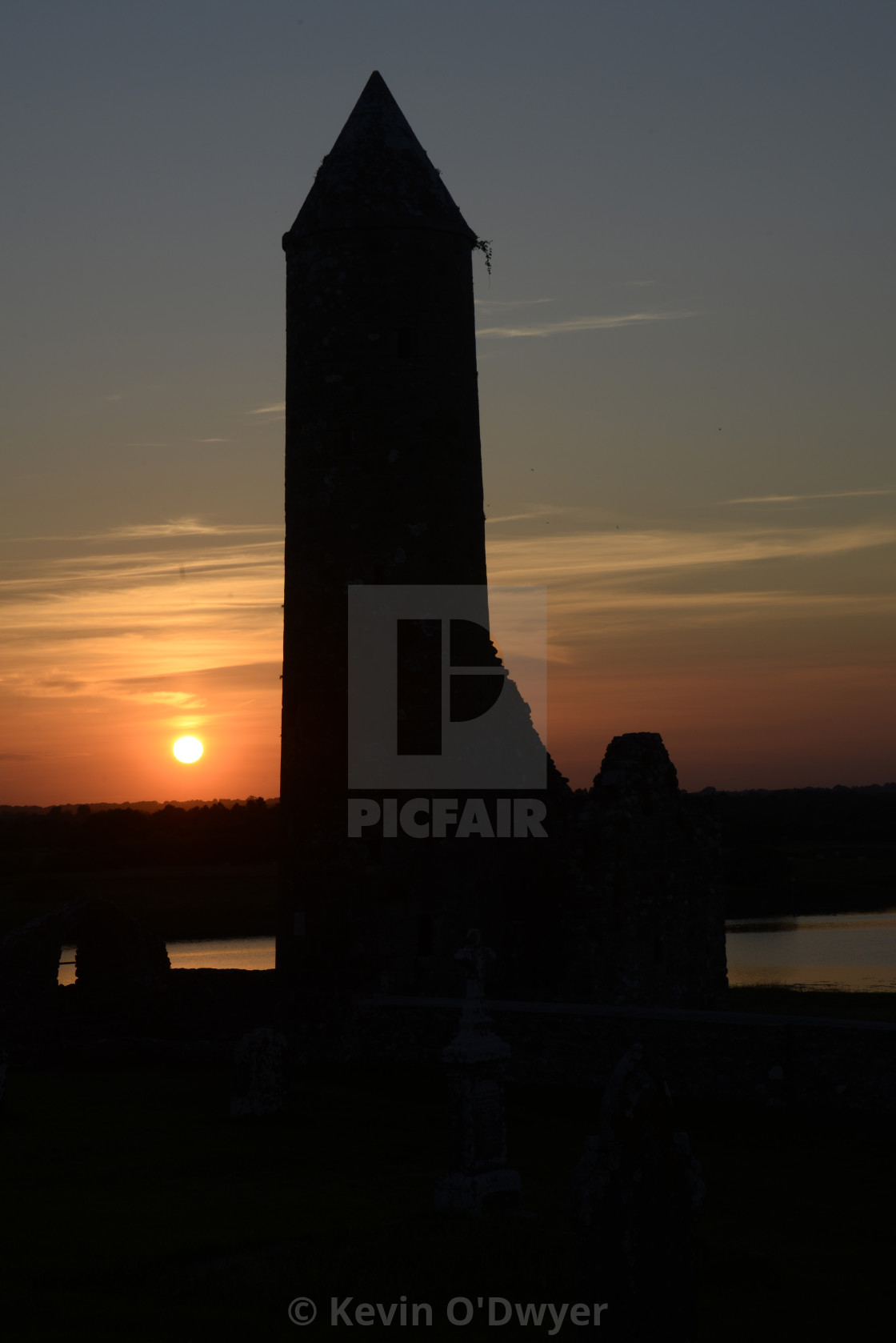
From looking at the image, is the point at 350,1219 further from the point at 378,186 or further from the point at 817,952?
the point at 817,952

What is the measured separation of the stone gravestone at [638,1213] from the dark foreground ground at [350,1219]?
1812 millimetres

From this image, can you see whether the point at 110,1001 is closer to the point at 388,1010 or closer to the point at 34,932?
the point at 34,932

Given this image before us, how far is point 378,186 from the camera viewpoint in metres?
23.9

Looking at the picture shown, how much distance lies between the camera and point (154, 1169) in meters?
15.0

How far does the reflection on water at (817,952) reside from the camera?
45.6 meters

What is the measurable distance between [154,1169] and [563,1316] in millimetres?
6009

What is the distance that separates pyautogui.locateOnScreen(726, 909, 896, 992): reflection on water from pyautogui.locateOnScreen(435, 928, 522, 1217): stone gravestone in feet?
88.5

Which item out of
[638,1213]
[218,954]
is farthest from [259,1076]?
[218,954]

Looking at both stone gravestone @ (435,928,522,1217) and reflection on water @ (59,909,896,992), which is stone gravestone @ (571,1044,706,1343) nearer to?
stone gravestone @ (435,928,522,1217)

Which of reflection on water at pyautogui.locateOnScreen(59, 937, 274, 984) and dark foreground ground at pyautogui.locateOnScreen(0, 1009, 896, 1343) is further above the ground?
reflection on water at pyautogui.locateOnScreen(59, 937, 274, 984)

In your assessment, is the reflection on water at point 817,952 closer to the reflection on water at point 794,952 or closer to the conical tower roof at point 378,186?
the reflection on water at point 794,952

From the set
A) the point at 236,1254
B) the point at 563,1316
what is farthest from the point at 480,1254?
the point at 236,1254

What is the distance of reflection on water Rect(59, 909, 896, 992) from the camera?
46.2 meters

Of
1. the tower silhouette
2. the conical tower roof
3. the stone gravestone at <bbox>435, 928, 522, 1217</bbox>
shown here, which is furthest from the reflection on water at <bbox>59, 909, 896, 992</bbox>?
the stone gravestone at <bbox>435, 928, 522, 1217</bbox>
